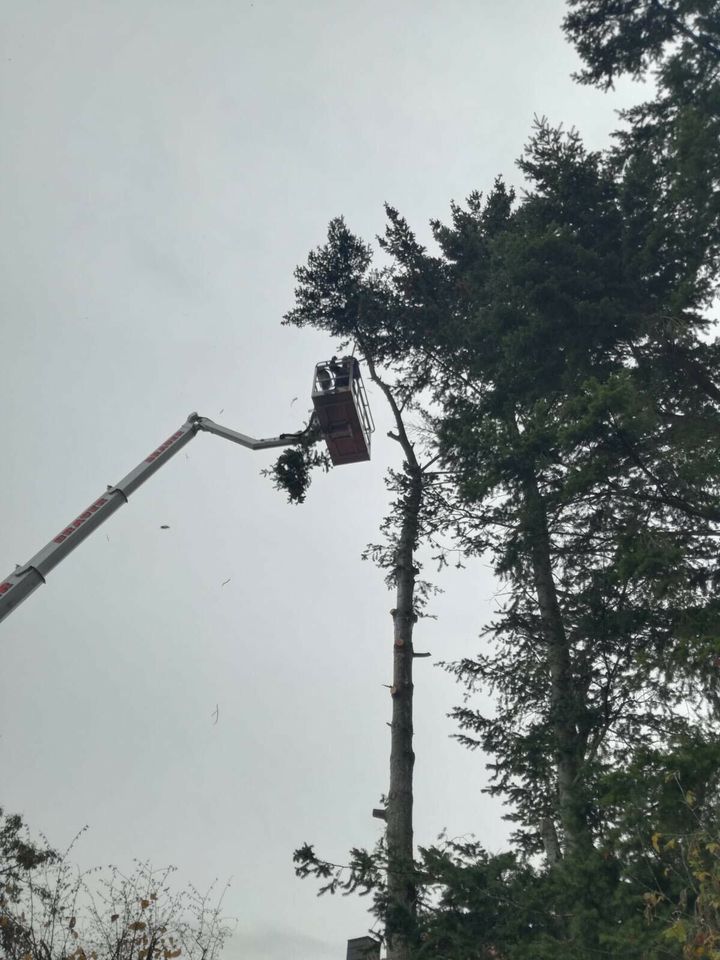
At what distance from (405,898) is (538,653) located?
407 centimetres

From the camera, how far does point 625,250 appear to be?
12906 millimetres

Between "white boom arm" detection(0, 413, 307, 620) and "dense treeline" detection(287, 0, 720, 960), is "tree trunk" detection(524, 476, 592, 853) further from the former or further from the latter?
"white boom arm" detection(0, 413, 307, 620)

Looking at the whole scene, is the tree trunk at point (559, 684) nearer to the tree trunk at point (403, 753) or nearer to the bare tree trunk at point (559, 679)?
the bare tree trunk at point (559, 679)

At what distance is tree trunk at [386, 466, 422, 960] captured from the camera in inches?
348

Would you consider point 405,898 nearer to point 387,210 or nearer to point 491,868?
point 491,868

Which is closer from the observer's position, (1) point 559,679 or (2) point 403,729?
(1) point 559,679

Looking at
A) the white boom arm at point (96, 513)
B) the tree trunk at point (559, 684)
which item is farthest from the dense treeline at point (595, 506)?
the white boom arm at point (96, 513)

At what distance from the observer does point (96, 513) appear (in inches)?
410

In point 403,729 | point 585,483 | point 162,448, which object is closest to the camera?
point 585,483

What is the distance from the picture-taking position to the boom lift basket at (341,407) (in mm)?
12703

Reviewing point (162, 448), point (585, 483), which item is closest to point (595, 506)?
point (585, 483)

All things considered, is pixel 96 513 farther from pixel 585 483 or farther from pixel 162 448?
pixel 585 483

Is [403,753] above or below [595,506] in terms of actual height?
below

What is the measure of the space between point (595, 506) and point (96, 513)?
7475 mm
